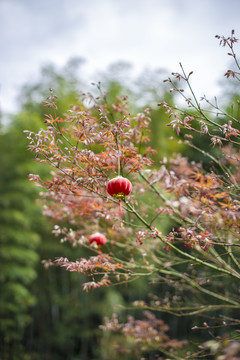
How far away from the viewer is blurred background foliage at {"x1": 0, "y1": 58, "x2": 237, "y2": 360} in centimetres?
542

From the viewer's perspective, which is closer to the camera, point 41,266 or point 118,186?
point 118,186

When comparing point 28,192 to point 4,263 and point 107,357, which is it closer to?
point 4,263

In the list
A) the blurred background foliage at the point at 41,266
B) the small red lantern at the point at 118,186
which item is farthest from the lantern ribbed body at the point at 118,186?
the blurred background foliage at the point at 41,266

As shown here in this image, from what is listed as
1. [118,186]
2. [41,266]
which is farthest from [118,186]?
[41,266]

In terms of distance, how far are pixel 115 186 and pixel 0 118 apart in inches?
208

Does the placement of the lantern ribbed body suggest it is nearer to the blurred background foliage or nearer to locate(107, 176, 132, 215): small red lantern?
locate(107, 176, 132, 215): small red lantern

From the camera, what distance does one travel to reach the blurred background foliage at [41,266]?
5.42 m

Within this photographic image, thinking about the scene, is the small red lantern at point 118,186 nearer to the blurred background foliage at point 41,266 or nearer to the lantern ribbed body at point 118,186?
the lantern ribbed body at point 118,186

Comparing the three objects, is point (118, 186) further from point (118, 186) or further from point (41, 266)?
point (41, 266)

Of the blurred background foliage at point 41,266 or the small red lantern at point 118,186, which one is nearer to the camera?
the small red lantern at point 118,186

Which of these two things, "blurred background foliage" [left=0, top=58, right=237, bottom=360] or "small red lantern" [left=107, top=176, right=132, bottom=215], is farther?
"blurred background foliage" [left=0, top=58, right=237, bottom=360]

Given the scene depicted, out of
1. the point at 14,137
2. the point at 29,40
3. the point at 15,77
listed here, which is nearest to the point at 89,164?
the point at 29,40

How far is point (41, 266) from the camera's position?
6777 mm

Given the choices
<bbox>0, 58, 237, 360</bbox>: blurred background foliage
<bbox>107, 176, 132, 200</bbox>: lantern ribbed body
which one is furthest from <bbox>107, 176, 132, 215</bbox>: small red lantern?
<bbox>0, 58, 237, 360</bbox>: blurred background foliage
